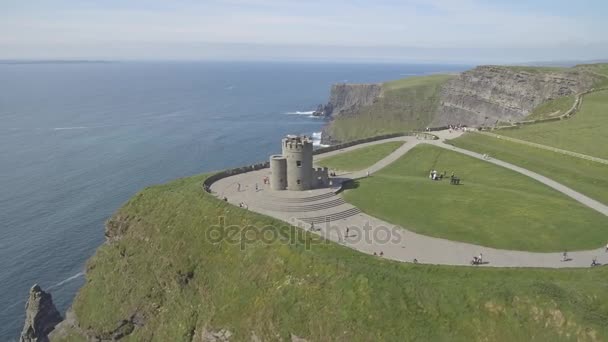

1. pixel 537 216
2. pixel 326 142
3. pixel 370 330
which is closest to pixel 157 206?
pixel 370 330

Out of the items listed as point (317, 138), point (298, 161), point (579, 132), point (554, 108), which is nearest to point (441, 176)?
point (298, 161)

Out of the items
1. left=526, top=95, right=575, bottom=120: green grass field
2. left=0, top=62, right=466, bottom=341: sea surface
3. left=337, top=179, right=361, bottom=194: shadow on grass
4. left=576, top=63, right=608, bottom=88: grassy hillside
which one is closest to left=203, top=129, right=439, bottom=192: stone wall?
left=337, top=179, right=361, bottom=194: shadow on grass

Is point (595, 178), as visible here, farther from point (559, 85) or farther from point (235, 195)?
point (559, 85)

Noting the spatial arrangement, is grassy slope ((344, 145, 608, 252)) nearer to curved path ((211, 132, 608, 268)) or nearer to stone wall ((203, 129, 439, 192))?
curved path ((211, 132, 608, 268))

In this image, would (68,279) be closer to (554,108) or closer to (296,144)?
(296,144)

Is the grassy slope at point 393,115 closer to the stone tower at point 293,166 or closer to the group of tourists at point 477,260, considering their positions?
the stone tower at point 293,166

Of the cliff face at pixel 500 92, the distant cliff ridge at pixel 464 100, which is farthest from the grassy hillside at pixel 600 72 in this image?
the cliff face at pixel 500 92
